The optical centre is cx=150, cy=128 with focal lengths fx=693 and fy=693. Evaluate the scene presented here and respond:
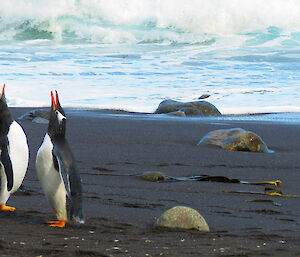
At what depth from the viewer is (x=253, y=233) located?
395 cm

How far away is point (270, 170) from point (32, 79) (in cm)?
947

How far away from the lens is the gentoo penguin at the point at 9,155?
161 inches

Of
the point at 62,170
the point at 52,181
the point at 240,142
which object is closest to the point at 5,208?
the point at 52,181

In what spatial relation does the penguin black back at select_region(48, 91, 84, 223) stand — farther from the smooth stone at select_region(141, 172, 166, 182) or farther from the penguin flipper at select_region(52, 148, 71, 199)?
the smooth stone at select_region(141, 172, 166, 182)

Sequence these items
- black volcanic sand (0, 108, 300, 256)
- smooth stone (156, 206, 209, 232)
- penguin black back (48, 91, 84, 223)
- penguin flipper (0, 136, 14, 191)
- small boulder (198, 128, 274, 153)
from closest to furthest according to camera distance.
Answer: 1. black volcanic sand (0, 108, 300, 256)
2. penguin black back (48, 91, 84, 223)
3. smooth stone (156, 206, 209, 232)
4. penguin flipper (0, 136, 14, 191)
5. small boulder (198, 128, 274, 153)

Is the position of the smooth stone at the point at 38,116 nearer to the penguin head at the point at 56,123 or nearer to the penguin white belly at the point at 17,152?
the penguin white belly at the point at 17,152

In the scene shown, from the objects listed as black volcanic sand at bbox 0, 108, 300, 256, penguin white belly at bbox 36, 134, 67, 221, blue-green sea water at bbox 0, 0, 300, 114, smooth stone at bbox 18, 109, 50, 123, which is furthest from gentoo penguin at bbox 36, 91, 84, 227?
blue-green sea water at bbox 0, 0, 300, 114

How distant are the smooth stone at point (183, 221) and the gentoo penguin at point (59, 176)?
474mm

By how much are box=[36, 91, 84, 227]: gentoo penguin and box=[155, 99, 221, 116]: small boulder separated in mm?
6511

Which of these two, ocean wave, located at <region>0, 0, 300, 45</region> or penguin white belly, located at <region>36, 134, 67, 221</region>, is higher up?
ocean wave, located at <region>0, 0, 300, 45</region>

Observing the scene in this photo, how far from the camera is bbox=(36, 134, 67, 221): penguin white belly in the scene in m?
3.88

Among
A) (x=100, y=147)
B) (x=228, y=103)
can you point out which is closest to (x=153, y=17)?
(x=228, y=103)

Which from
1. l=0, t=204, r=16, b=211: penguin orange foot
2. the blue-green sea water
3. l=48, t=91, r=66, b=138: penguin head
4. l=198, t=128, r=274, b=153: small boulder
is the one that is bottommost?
l=0, t=204, r=16, b=211: penguin orange foot

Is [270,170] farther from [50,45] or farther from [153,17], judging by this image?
[153,17]
